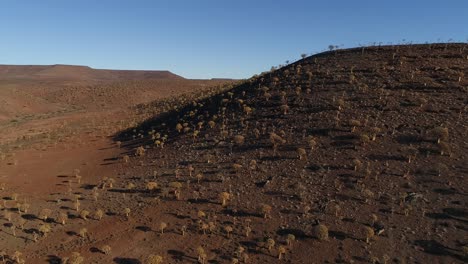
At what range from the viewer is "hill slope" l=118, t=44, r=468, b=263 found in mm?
16830

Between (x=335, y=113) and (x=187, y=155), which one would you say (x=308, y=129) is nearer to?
(x=335, y=113)

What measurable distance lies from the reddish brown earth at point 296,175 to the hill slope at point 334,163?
0.26 ft

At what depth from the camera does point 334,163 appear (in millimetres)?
22953

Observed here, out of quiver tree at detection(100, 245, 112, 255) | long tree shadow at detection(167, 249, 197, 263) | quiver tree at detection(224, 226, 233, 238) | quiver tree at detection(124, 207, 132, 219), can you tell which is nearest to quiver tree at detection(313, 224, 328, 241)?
quiver tree at detection(224, 226, 233, 238)

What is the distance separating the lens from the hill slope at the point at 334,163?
55.2ft

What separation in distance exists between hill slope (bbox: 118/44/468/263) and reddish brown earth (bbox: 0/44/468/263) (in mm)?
78

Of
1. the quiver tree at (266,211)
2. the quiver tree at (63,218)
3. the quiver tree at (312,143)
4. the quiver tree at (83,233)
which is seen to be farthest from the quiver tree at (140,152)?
the quiver tree at (266,211)

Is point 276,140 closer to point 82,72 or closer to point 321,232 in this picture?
point 321,232

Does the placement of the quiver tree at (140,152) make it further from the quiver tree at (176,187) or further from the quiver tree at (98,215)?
the quiver tree at (98,215)

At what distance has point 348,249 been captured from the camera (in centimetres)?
1611

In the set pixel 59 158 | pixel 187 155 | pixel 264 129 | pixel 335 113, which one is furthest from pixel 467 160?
pixel 59 158

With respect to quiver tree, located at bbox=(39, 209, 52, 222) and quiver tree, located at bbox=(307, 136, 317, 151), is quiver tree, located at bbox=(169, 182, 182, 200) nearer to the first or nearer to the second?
quiver tree, located at bbox=(39, 209, 52, 222)

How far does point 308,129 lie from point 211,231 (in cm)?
1256

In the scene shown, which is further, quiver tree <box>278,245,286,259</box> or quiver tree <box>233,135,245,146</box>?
quiver tree <box>233,135,245,146</box>
